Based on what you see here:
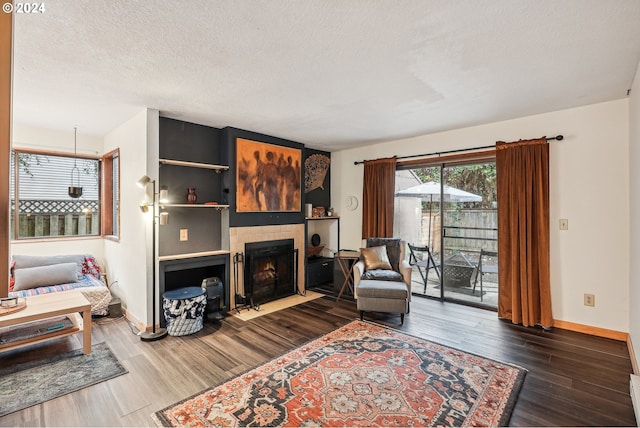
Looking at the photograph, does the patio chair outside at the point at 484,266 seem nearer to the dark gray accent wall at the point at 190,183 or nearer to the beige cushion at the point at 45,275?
the dark gray accent wall at the point at 190,183

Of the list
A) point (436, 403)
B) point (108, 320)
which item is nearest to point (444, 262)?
point (436, 403)

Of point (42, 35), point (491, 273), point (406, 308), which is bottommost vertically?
point (406, 308)

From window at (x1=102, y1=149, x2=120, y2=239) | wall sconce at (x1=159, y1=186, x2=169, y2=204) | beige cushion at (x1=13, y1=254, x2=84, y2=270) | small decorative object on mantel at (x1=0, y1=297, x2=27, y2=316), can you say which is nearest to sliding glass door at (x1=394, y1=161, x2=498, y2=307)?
wall sconce at (x1=159, y1=186, x2=169, y2=204)

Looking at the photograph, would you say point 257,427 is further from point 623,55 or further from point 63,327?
point 623,55

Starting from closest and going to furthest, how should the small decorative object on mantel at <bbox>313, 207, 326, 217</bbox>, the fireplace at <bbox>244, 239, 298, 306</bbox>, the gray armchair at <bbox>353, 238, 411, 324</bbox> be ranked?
the gray armchair at <bbox>353, 238, 411, 324</bbox>, the fireplace at <bbox>244, 239, 298, 306</bbox>, the small decorative object on mantel at <bbox>313, 207, 326, 217</bbox>

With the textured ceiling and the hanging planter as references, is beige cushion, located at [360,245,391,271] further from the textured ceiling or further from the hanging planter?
the hanging planter

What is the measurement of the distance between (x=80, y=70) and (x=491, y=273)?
4.89 meters

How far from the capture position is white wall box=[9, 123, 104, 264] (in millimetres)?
3939

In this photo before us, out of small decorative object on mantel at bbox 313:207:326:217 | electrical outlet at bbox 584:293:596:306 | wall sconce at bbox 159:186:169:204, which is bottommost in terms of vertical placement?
electrical outlet at bbox 584:293:596:306

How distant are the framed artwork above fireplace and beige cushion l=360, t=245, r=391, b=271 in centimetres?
134

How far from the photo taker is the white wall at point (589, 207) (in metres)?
3.07

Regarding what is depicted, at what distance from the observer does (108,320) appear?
12.0 ft

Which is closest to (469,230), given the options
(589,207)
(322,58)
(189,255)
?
(589,207)

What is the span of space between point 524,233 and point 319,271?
3.07 m
